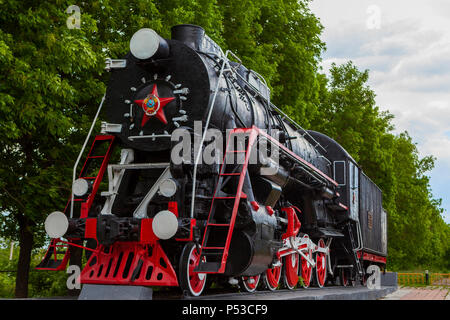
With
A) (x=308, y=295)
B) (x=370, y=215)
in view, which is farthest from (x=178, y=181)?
(x=370, y=215)

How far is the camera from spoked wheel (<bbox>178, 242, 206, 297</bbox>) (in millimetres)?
6598

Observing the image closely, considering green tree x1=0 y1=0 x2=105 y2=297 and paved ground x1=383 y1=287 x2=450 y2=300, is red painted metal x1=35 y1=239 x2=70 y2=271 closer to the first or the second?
green tree x1=0 y1=0 x2=105 y2=297

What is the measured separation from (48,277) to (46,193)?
5029mm

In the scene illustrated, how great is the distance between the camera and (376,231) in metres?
16.9

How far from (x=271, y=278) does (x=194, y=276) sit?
273 cm

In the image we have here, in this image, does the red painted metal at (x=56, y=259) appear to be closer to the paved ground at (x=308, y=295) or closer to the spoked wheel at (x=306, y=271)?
the paved ground at (x=308, y=295)

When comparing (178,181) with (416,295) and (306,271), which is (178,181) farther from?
(416,295)

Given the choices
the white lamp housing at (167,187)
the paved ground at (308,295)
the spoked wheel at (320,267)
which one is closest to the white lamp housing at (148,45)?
the white lamp housing at (167,187)

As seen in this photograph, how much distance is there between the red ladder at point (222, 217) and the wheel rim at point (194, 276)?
0.14 m

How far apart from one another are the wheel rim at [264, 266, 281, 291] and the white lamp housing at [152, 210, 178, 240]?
3.51 m

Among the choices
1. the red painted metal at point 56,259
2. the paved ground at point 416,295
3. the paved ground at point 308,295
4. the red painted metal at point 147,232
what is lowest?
the paved ground at point 416,295

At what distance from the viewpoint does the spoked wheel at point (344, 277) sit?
13819 millimetres

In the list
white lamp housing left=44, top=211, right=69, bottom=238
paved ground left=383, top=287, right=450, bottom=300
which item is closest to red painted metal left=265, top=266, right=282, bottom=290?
white lamp housing left=44, top=211, right=69, bottom=238

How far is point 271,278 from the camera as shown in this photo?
9352 mm
